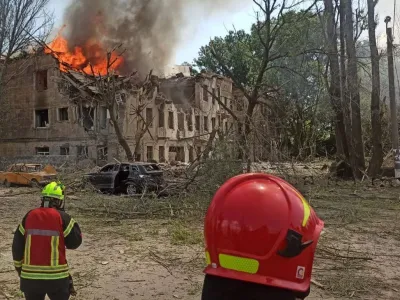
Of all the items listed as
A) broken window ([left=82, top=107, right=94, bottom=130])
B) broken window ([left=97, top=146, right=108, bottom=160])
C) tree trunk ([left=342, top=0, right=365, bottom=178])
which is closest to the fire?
broken window ([left=82, top=107, right=94, bottom=130])

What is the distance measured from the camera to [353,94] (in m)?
21.2

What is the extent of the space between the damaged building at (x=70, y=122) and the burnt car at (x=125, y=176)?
43.2 ft

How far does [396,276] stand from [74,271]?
4559 millimetres

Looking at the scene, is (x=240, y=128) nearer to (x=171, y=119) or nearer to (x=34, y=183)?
(x=34, y=183)

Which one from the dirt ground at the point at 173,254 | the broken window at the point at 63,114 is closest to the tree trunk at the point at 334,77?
the dirt ground at the point at 173,254

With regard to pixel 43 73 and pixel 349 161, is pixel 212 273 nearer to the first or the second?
pixel 349 161

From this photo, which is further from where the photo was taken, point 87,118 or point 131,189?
point 87,118

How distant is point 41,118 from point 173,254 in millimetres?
32644

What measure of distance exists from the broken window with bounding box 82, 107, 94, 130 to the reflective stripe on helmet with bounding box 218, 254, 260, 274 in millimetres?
33416

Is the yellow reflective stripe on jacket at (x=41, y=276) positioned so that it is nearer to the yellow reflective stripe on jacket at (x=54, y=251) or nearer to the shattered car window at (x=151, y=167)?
the yellow reflective stripe on jacket at (x=54, y=251)

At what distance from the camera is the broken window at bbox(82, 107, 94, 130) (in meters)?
34.3

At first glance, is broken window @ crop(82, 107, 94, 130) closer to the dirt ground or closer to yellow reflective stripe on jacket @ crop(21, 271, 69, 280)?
the dirt ground

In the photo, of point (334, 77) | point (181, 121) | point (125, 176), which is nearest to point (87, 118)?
point (181, 121)

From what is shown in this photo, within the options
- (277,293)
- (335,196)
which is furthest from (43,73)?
(277,293)
